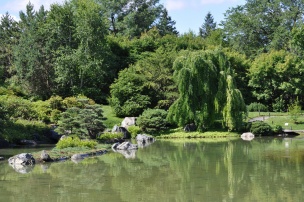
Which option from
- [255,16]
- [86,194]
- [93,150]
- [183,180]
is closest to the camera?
[86,194]

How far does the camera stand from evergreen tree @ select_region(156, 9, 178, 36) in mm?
75188

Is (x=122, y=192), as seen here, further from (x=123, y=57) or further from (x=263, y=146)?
(x=123, y=57)

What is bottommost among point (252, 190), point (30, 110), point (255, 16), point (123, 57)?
point (252, 190)

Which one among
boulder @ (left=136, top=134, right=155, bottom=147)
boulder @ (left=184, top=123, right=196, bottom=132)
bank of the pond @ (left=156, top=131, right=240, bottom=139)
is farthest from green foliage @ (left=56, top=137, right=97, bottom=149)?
boulder @ (left=184, top=123, right=196, bottom=132)

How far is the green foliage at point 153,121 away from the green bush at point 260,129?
7.61 metres

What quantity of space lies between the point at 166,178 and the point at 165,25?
64.9 m

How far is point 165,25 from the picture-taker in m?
78.4

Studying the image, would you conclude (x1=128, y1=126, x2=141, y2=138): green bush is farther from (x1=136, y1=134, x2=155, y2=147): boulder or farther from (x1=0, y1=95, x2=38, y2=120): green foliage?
(x1=0, y1=95, x2=38, y2=120): green foliage

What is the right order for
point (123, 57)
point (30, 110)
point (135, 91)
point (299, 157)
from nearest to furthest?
1. point (299, 157)
2. point (30, 110)
3. point (135, 91)
4. point (123, 57)

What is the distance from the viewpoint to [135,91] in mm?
42000

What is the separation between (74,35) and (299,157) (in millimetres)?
32389

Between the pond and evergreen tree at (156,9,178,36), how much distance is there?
54456 mm

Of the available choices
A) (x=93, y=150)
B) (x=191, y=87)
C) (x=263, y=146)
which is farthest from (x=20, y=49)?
(x=263, y=146)

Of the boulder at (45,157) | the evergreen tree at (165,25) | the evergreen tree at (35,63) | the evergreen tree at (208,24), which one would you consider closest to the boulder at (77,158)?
the boulder at (45,157)
